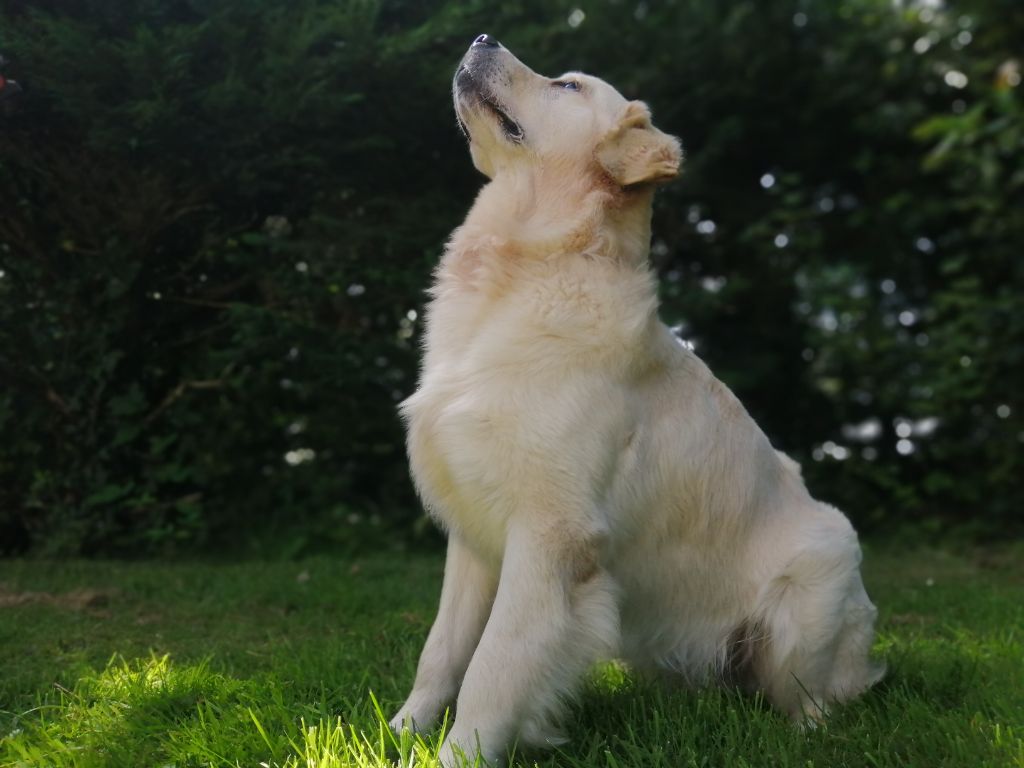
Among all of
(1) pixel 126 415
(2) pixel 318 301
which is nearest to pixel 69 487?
(1) pixel 126 415

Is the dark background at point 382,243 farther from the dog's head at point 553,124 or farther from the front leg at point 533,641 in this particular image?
the front leg at point 533,641

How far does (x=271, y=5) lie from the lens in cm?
468

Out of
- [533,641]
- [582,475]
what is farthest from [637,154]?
[533,641]

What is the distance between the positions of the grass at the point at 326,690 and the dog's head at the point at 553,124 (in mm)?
1443

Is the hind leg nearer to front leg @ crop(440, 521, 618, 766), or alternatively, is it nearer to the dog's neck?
front leg @ crop(440, 521, 618, 766)

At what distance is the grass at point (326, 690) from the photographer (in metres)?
2.24

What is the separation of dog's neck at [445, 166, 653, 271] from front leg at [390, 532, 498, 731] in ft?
2.64

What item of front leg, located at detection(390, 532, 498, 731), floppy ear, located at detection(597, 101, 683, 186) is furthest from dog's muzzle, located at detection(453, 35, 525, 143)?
front leg, located at detection(390, 532, 498, 731)

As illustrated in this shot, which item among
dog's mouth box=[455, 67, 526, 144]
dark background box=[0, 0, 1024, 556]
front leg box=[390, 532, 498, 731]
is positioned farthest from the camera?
dark background box=[0, 0, 1024, 556]

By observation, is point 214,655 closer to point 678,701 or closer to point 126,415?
point 678,701

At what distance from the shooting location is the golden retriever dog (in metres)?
2.28

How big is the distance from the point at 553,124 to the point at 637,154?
0.27 m

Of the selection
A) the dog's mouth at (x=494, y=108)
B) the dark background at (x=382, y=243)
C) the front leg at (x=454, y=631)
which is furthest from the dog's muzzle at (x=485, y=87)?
the dark background at (x=382, y=243)

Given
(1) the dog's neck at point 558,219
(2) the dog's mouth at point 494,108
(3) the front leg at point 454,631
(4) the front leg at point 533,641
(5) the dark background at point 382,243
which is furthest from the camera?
(5) the dark background at point 382,243
